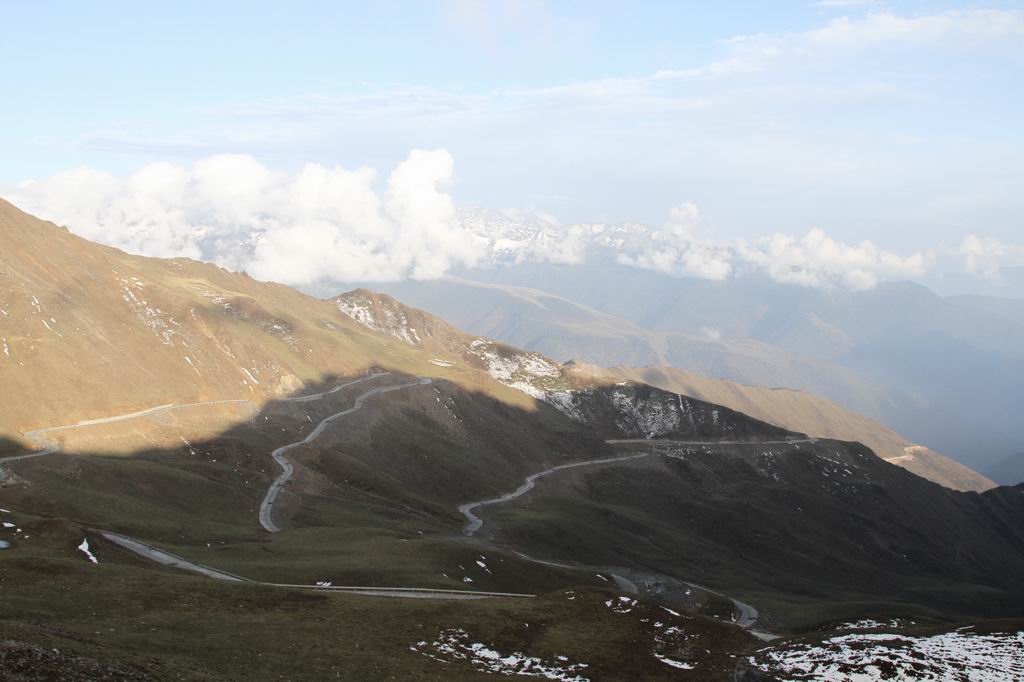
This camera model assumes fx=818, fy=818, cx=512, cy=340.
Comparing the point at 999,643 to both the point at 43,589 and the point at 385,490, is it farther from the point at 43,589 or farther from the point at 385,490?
the point at 385,490

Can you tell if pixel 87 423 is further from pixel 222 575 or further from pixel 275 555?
pixel 222 575

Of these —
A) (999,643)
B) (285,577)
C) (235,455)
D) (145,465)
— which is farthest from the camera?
(235,455)

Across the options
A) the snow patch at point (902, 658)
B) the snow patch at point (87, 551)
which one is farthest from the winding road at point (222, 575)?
the snow patch at point (902, 658)

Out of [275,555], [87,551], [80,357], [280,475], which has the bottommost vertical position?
[280,475]

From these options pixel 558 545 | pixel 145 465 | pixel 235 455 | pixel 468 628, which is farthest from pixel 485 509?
pixel 468 628

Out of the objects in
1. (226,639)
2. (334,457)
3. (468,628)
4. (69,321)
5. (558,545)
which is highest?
(69,321)

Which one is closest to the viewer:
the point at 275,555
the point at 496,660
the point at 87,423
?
the point at 496,660

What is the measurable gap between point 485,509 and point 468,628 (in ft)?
399

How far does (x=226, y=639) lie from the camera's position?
49.0m

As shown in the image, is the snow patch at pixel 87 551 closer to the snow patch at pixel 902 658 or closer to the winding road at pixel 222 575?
the winding road at pixel 222 575

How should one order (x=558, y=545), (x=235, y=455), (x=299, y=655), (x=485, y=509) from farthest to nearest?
(x=485, y=509) < (x=558, y=545) < (x=235, y=455) < (x=299, y=655)

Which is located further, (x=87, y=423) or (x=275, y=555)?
(x=87, y=423)

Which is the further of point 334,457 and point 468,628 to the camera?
point 334,457

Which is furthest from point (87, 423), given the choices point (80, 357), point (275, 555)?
point (275, 555)
